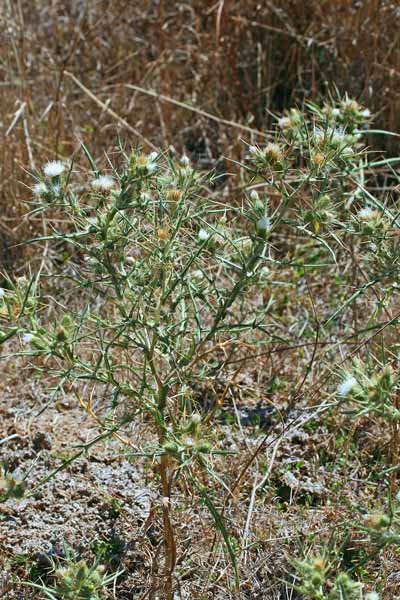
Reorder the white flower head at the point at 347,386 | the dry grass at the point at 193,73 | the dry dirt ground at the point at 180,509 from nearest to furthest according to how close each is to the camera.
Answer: the white flower head at the point at 347,386, the dry dirt ground at the point at 180,509, the dry grass at the point at 193,73

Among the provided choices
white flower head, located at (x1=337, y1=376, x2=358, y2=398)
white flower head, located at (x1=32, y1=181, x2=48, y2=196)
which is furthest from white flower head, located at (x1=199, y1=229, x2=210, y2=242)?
white flower head, located at (x1=337, y1=376, x2=358, y2=398)

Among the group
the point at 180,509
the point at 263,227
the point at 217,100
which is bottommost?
the point at 180,509

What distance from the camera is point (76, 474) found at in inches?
108

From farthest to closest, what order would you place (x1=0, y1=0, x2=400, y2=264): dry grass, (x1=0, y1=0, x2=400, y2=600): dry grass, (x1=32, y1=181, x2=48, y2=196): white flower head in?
(x1=0, y1=0, x2=400, y2=264): dry grass → (x1=0, y1=0, x2=400, y2=600): dry grass → (x1=32, y1=181, x2=48, y2=196): white flower head

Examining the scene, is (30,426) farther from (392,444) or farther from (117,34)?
(117,34)

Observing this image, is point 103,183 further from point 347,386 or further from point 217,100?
point 217,100

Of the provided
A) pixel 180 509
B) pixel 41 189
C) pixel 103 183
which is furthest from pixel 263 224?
pixel 180 509

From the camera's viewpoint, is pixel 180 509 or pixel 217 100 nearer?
pixel 180 509

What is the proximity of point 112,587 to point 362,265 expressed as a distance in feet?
5.42

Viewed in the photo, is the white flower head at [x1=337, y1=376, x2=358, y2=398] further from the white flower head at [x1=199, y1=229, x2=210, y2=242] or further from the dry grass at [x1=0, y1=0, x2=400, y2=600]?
the dry grass at [x1=0, y1=0, x2=400, y2=600]

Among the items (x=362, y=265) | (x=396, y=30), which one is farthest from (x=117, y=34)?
(x=362, y=265)

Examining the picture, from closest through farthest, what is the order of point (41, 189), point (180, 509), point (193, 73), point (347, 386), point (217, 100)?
point (347, 386) < point (41, 189) < point (180, 509) < point (217, 100) < point (193, 73)

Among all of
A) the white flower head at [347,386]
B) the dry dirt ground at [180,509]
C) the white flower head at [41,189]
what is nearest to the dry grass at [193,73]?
the dry dirt ground at [180,509]

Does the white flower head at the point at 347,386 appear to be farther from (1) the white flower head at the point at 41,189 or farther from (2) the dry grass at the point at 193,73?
(2) the dry grass at the point at 193,73
